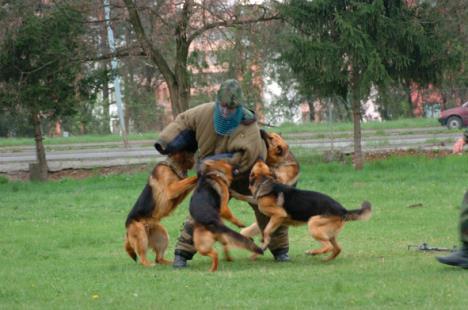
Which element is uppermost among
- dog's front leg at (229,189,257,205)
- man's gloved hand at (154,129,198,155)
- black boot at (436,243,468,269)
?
man's gloved hand at (154,129,198,155)

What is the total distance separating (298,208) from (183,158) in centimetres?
132

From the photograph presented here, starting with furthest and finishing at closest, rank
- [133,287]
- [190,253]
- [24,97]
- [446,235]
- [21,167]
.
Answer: [21,167]
[24,97]
[446,235]
[190,253]
[133,287]

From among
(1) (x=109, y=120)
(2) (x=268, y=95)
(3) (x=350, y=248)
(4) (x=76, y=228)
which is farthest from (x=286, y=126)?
(3) (x=350, y=248)

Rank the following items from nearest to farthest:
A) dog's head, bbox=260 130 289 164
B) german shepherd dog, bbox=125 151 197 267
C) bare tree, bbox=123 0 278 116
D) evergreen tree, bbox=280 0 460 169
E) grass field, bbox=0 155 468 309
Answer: grass field, bbox=0 155 468 309 → german shepherd dog, bbox=125 151 197 267 → dog's head, bbox=260 130 289 164 → evergreen tree, bbox=280 0 460 169 → bare tree, bbox=123 0 278 116

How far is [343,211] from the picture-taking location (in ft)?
29.5

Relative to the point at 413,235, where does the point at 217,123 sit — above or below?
above

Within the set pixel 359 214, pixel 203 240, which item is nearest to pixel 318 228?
pixel 359 214

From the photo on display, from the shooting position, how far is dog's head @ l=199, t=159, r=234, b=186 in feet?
29.0

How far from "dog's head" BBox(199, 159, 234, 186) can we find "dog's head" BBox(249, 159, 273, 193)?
268mm

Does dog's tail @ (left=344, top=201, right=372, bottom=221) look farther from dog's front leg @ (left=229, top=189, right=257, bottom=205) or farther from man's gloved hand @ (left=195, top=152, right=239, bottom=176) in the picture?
man's gloved hand @ (left=195, top=152, right=239, bottom=176)

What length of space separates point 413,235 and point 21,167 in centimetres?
1600

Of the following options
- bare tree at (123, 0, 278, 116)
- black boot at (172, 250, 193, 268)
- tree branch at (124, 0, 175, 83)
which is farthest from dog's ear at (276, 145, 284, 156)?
tree branch at (124, 0, 175, 83)

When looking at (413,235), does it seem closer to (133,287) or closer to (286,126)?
(133,287)

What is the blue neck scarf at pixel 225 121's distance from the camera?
8844mm
